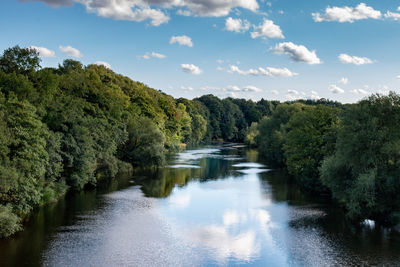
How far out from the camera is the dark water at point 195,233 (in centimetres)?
2275

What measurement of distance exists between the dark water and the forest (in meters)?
2.11

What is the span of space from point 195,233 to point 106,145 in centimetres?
2142

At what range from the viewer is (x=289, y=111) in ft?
254

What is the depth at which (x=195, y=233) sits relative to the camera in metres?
27.7

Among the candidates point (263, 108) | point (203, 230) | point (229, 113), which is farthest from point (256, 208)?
point (263, 108)

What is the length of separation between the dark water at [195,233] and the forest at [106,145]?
2.11 metres

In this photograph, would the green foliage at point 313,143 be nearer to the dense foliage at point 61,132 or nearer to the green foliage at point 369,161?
the green foliage at point 369,161

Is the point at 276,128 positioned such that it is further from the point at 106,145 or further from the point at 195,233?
the point at 195,233

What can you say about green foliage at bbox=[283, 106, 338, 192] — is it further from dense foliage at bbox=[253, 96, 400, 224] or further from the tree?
the tree

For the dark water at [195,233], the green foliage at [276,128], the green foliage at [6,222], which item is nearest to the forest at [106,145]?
the green foliage at [6,222]

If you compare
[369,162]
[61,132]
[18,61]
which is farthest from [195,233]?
[18,61]

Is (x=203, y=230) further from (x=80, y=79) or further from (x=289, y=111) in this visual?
(x=289, y=111)

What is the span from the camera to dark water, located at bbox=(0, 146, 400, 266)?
2275cm

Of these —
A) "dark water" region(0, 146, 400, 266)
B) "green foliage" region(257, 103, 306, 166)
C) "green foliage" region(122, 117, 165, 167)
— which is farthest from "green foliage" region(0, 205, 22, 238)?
"green foliage" region(257, 103, 306, 166)
